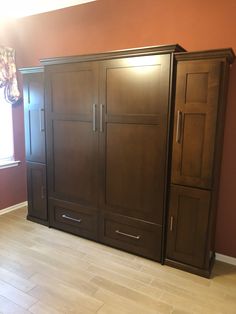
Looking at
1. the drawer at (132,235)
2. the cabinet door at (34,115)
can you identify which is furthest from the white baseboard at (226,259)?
the cabinet door at (34,115)

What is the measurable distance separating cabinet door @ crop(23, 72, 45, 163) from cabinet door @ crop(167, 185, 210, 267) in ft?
5.18

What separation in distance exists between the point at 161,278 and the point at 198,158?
1068 millimetres

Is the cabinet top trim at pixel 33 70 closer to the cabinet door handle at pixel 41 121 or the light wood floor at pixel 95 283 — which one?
the cabinet door handle at pixel 41 121

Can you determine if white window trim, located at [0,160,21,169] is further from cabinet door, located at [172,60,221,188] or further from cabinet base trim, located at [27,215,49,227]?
cabinet door, located at [172,60,221,188]

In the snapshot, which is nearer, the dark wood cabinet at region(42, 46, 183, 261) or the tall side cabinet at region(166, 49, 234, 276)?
the tall side cabinet at region(166, 49, 234, 276)

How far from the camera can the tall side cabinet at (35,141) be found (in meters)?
2.77

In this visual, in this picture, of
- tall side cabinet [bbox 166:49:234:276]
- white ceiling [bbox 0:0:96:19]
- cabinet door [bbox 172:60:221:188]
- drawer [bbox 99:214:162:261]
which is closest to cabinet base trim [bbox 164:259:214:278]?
tall side cabinet [bbox 166:49:234:276]

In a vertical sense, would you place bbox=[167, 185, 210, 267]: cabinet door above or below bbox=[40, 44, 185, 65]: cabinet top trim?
below

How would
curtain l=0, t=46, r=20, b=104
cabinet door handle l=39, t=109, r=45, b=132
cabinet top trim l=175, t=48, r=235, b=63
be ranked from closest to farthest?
cabinet top trim l=175, t=48, r=235, b=63 → cabinet door handle l=39, t=109, r=45, b=132 → curtain l=0, t=46, r=20, b=104

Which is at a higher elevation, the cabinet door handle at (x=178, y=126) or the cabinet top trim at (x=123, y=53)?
the cabinet top trim at (x=123, y=53)

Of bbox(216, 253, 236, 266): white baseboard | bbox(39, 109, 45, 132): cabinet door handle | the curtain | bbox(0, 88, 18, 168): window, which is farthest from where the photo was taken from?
bbox(0, 88, 18, 168): window

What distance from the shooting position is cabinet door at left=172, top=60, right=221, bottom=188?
190 centimetres

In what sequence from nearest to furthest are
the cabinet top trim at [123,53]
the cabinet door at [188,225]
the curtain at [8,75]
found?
the cabinet top trim at [123,53] < the cabinet door at [188,225] < the curtain at [8,75]

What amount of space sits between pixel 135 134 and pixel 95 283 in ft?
4.25
